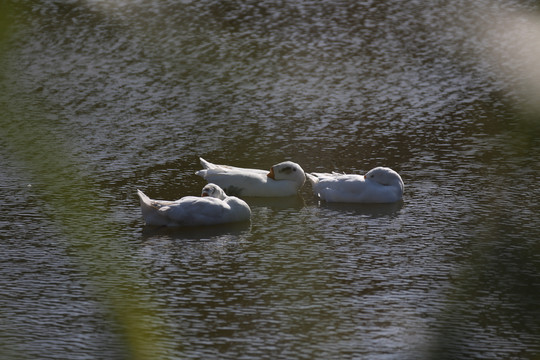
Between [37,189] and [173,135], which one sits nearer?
[37,189]

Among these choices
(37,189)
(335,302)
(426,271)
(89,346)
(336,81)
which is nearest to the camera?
(89,346)

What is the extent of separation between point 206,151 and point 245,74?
346cm

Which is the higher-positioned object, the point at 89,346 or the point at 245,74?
the point at 245,74

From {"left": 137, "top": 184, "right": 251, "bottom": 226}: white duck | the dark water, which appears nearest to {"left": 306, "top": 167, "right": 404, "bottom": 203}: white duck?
the dark water

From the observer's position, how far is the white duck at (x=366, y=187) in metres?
11.6

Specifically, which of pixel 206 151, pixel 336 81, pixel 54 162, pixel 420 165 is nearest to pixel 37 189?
pixel 54 162

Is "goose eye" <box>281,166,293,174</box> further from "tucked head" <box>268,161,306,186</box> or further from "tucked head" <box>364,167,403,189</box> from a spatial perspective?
"tucked head" <box>364,167,403,189</box>

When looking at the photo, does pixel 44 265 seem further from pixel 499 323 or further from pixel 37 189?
pixel 499 323

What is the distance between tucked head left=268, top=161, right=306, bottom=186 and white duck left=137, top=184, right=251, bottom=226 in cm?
104

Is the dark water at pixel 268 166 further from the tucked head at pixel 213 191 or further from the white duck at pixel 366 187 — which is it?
the tucked head at pixel 213 191

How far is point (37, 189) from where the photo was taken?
1207cm

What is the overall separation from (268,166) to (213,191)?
6.05 ft

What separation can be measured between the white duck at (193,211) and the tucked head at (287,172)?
41.1 inches

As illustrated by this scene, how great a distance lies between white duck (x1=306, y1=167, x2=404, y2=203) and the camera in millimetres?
11578
